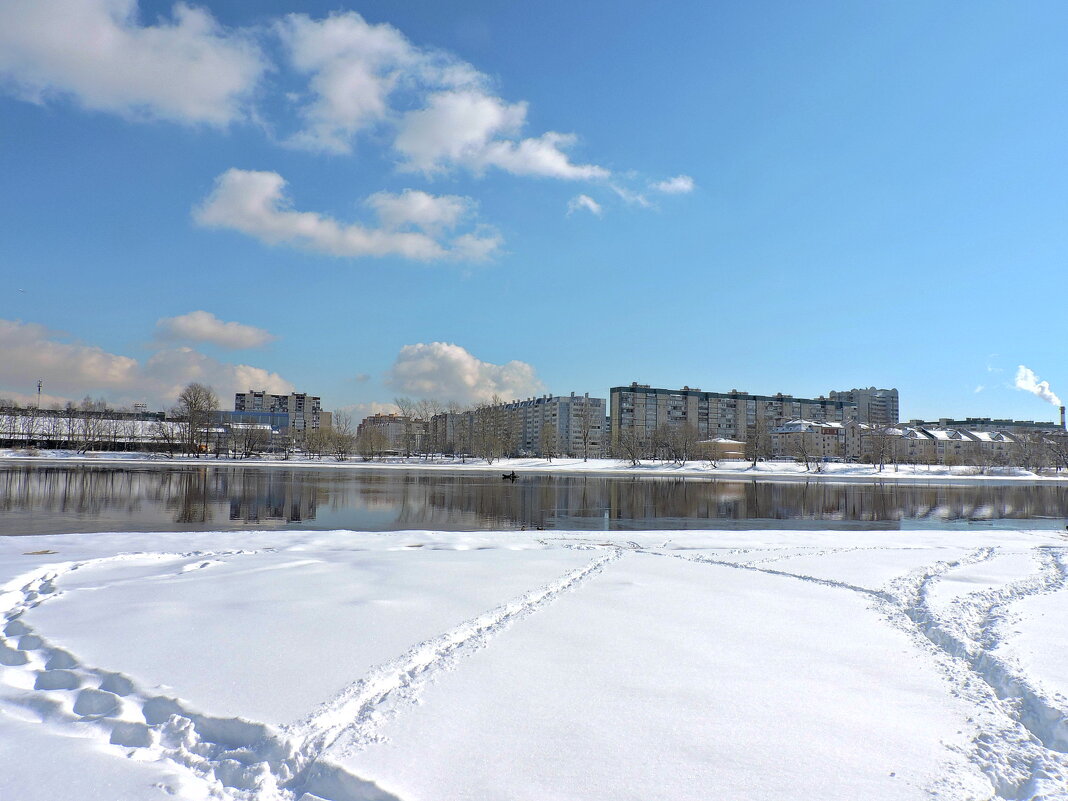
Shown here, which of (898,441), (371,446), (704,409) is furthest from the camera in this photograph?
(704,409)

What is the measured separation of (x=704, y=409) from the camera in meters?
172

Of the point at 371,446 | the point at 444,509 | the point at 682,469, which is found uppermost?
the point at 371,446

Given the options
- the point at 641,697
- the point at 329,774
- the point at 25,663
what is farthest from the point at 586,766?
the point at 25,663

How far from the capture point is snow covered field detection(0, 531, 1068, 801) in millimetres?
4086

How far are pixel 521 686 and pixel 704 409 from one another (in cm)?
17227

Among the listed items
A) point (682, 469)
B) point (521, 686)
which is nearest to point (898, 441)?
point (682, 469)

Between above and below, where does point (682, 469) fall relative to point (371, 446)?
below

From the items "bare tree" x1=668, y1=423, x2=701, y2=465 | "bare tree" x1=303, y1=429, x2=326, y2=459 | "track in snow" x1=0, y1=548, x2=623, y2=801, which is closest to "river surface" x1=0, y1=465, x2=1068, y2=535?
"track in snow" x1=0, y1=548, x2=623, y2=801

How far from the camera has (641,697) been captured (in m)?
5.26

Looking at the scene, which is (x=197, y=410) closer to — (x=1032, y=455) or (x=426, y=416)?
(x=426, y=416)

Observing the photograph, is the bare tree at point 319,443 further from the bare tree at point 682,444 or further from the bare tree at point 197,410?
the bare tree at point 682,444

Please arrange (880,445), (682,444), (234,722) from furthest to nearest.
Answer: (682,444)
(880,445)
(234,722)

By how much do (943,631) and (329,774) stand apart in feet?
22.6

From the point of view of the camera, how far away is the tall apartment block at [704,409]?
544 feet
